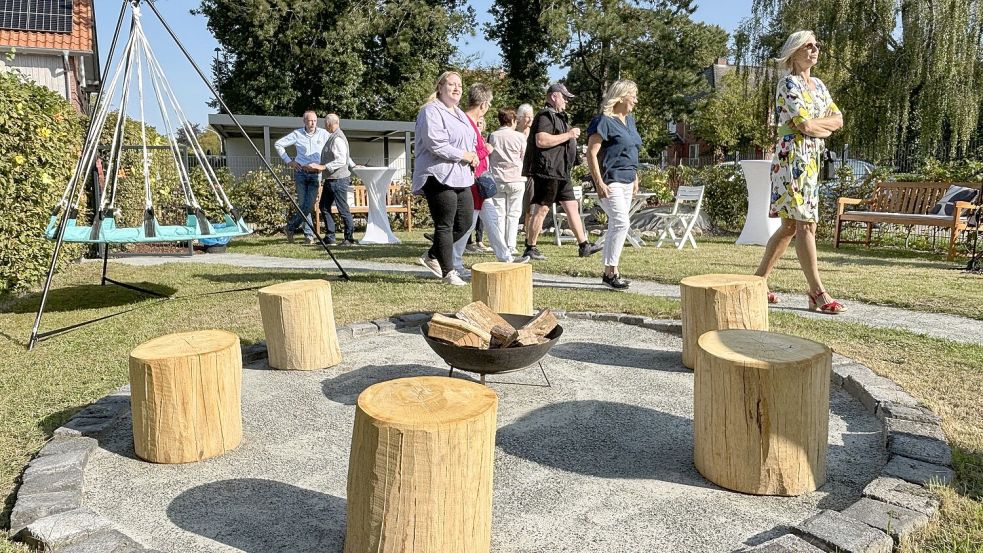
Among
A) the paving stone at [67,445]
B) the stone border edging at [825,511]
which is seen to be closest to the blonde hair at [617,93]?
the stone border edging at [825,511]

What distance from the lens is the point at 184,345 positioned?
3.18 meters

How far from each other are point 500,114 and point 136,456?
6961 mm

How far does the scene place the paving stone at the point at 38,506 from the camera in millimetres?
2387

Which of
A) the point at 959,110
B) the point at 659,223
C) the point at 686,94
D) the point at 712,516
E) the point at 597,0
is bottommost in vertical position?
the point at 712,516

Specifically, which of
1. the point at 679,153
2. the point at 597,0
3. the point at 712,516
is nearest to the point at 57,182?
the point at 712,516

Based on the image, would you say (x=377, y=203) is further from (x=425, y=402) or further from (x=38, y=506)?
(x=425, y=402)

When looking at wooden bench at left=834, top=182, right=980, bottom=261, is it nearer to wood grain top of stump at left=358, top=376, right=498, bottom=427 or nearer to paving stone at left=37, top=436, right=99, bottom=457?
wood grain top of stump at left=358, top=376, right=498, bottom=427

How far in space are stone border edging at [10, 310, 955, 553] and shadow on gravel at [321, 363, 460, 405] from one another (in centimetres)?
109

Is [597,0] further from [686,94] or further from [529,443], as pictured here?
[529,443]

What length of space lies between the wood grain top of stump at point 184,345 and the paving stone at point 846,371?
331 cm

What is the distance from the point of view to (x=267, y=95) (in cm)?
2789

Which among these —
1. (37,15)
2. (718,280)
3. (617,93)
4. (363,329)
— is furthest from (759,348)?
(37,15)

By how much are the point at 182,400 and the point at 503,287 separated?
2.48 m

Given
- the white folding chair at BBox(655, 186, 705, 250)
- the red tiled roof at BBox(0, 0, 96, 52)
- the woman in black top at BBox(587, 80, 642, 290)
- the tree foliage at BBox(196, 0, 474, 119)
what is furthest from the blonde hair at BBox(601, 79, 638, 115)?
the tree foliage at BBox(196, 0, 474, 119)
